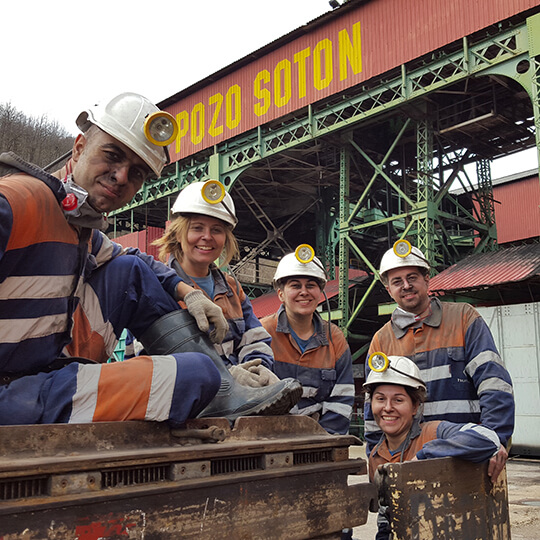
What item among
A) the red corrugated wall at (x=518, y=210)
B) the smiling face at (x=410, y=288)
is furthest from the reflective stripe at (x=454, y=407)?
the red corrugated wall at (x=518, y=210)

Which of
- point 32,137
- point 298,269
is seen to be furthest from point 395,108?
point 32,137

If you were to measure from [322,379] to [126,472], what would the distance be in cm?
250

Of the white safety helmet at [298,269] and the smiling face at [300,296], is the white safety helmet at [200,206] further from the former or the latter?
the smiling face at [300,296]

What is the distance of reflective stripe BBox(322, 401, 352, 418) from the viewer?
145 inches

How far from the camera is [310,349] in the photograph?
12.8ft

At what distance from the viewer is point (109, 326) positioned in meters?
2.31

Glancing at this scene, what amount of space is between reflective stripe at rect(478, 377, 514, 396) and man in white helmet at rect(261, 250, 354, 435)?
0.84m

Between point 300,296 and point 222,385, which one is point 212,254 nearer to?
point 300,296

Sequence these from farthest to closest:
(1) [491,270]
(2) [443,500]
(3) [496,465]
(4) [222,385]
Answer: (1) [491,270], (3) [496,465], (2) [443,500], (4) [222,385]

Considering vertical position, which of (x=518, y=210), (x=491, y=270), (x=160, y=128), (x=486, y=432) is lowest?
(x=486, y=432)

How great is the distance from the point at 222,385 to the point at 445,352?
2.08m

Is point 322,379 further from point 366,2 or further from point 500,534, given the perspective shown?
point 366,2

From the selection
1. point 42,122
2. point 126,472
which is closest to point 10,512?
point 126,472

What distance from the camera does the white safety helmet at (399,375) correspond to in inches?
134
